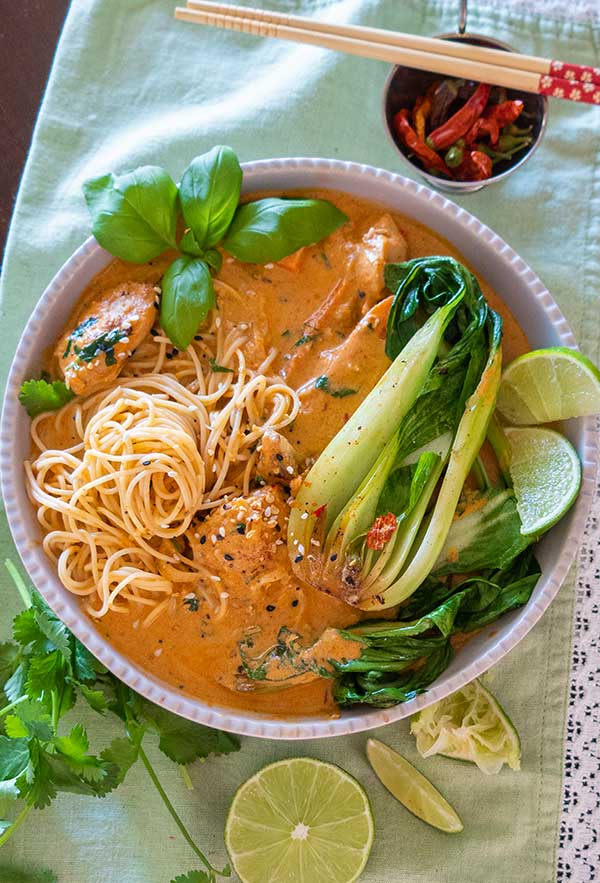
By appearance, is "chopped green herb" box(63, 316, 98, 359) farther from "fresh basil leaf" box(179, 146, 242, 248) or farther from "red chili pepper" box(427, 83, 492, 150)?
"red chili pepper" box(427, 83, 492, 150)

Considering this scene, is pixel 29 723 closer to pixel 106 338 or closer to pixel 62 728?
pixel 62 728

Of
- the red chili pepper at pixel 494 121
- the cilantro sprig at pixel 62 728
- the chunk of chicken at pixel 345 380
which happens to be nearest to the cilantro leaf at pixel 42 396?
the cilantro sprig at pixel 62 728

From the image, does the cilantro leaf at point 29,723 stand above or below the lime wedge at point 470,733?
above

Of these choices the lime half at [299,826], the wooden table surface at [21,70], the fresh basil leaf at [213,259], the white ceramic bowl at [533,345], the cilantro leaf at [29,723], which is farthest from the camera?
the wooden table surface at [21,70]

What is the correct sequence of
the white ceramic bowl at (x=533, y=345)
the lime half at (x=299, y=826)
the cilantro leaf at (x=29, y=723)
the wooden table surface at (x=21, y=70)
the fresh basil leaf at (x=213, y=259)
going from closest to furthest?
1. the cilantro leaf at (x=29, y=723)
2. the white ceramic bowl at (x=533, y=345)
3. the fresh basil leaf at (x=213, y=259)
4. the lime half at (x=299, y=826)
5. the wooden table surface at (x=21, y=70)

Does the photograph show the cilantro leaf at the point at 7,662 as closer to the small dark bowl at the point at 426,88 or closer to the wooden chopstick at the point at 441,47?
the small dark bowl at the point at 426,88

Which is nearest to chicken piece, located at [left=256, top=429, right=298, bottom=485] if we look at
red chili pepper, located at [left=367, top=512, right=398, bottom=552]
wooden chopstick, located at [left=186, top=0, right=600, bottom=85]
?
red chili pepper, located at [left=367, top=512, right=398, bottom=552]

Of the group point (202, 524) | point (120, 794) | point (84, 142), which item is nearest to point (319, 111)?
point (84, 142)
